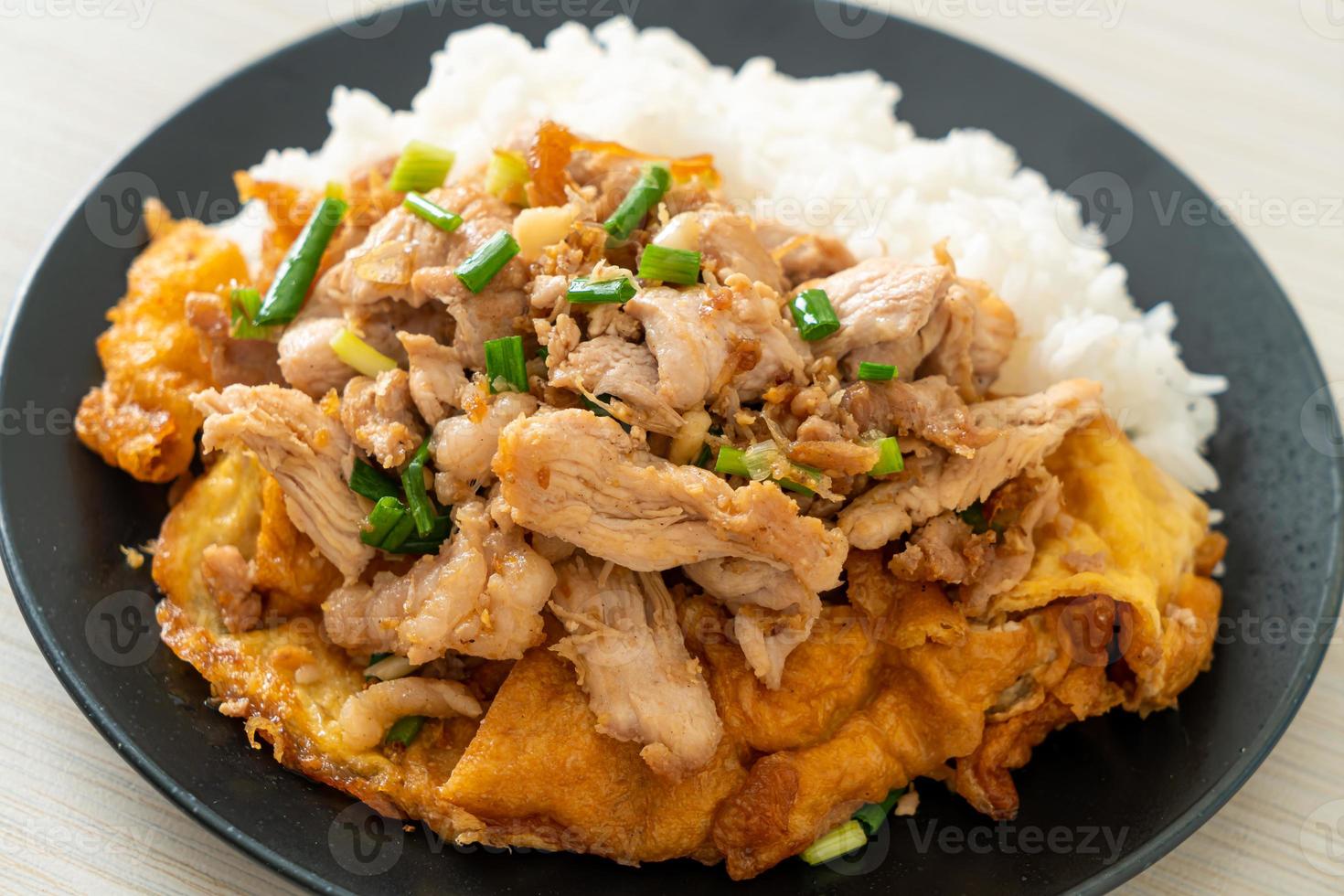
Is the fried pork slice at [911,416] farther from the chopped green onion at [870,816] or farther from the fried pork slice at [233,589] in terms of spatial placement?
the fried pork slice at [233,589]

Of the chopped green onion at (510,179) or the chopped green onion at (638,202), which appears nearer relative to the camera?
the chopped green onion at (638,202)

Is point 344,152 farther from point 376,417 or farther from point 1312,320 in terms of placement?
point 1312,320

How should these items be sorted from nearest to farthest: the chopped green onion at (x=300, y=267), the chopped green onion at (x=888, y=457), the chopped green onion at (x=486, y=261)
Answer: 1. the chopped green onion at (x=888, y=457)
2. the chopped green onion at (x=486, y=261)
3. the chopped green onion at (x=300, y=267)

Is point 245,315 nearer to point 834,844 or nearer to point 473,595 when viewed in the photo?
point 473,595

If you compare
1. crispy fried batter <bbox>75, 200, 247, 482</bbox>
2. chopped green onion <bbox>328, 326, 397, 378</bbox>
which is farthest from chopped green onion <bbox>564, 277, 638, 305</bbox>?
crispy fried batter <bbox>75, 200, 247, 482</bbox>

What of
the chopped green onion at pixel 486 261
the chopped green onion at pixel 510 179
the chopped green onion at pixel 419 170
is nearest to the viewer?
the chopped green onion at pixel 486 261

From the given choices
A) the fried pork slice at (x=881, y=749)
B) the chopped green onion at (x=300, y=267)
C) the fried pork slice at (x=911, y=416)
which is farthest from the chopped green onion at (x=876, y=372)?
the chopped green onion at (x=300, y=267)

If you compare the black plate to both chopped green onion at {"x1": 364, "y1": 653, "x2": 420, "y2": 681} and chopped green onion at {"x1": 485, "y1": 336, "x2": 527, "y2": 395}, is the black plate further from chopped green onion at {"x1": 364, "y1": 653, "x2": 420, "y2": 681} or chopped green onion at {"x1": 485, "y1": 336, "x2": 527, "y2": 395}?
chopped green onion at {"x1": 485, "y1": 336, "x2": 527, "y2": 395}
